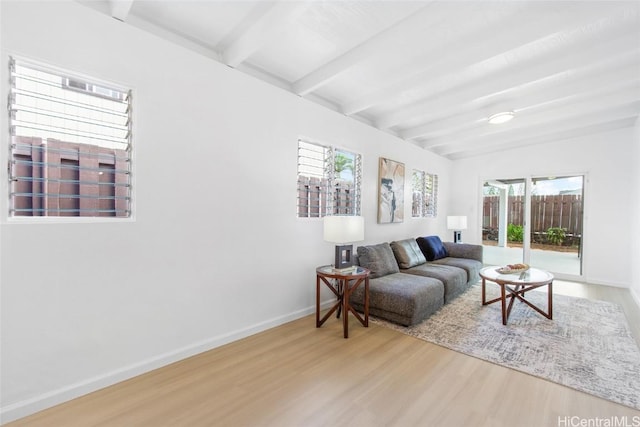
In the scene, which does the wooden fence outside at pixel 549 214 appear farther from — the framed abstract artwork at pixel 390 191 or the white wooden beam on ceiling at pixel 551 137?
the framed abstract artwork at pixel 390 191

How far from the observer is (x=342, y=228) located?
2.89 m

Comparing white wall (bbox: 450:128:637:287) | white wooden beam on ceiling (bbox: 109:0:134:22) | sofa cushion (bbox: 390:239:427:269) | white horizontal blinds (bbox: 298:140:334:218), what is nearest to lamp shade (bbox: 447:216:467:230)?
sofa cushion (bbox: 390:239:427:269)

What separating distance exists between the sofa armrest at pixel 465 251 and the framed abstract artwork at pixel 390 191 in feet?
3.74

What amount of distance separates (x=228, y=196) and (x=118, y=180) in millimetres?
834

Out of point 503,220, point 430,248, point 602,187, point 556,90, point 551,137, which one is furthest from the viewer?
point 503,220

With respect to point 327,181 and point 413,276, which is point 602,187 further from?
point 327,181

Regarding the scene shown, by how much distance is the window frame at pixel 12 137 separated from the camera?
1619 millimetres

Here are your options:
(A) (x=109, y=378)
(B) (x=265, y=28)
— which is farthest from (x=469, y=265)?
(A) (x=109, y=378)

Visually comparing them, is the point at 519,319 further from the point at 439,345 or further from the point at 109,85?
the point at 109,85

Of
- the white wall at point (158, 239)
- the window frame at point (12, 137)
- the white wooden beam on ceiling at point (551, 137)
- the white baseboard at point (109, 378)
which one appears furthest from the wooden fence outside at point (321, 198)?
the white wooden beam on ceiling at point (551, 137)

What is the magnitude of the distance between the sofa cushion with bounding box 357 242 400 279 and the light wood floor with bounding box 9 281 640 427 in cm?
113

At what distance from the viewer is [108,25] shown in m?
1.93

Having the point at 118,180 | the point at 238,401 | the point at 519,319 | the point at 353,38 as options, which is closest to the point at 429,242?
the point at 519,319

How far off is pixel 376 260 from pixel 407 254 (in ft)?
2.87
